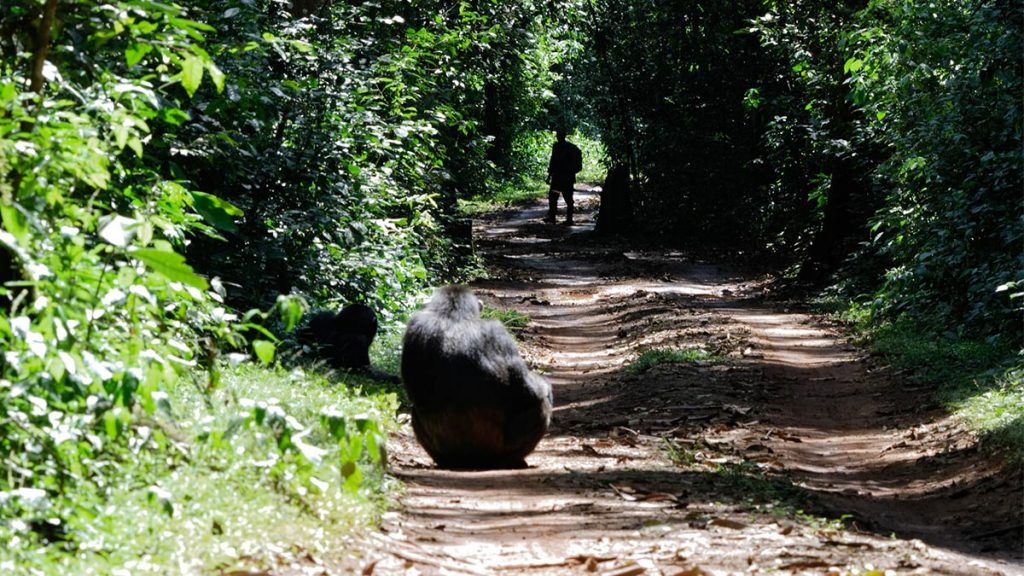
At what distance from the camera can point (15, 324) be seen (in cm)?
448

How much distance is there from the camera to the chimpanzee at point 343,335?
33.1 ft

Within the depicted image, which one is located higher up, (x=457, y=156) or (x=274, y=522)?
(x=457, y=156)

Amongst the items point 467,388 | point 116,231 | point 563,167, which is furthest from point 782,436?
point 563,167

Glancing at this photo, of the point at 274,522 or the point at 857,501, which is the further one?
the point at 857,501

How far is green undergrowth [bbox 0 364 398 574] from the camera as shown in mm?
4336

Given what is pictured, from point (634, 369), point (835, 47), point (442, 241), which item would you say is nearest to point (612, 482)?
point (634, 369)

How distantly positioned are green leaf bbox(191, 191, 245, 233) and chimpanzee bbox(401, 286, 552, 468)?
1541 mm

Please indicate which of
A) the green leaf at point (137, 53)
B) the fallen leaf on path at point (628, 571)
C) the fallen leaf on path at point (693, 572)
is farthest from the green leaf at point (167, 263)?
the fallen leaf on path at point (693, 572)

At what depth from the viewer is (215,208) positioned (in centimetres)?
701

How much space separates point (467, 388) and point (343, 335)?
2814 mm

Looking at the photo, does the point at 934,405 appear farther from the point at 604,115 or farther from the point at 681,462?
the point at 604,115

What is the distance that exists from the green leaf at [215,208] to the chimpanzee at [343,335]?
309 cm

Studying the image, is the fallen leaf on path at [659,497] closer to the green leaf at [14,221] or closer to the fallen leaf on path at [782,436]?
the fallen leaf on path at [782,436]

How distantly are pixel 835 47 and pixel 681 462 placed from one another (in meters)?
13.1
